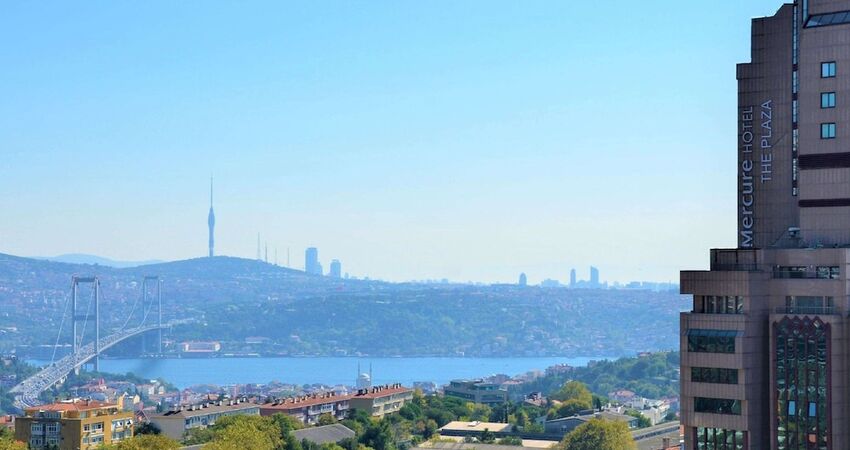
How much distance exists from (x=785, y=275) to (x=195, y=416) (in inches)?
3716

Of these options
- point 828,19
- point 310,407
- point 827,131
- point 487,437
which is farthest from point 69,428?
point 828,19

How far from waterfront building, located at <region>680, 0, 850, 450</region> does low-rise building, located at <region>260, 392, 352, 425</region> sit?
96255 mm

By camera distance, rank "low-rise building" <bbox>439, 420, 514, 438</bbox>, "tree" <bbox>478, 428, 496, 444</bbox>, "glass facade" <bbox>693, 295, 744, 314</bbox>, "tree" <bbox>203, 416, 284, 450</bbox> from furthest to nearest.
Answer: "low-rise building" <bbox>439, 420, 514, 438</bbox>, "tree" <bbox>478, 428, 496, 444</bbox>, "tree" <bbox>203, 416, 284, 450</bbox>, "glass facade" <bbox>693, 295, 744, 314</bbox>

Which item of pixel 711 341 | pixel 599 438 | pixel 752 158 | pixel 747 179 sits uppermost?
pixel 752 158

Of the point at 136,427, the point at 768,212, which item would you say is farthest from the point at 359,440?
the point at 768,212

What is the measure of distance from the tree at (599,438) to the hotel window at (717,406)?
5538 cm

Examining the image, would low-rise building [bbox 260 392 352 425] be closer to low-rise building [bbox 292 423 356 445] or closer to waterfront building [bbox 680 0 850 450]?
low-rise building [bbox 292 423 356 445]

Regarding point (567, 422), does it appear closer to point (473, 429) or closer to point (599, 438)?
point (473, 429)

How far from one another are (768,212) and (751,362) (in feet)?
15.5

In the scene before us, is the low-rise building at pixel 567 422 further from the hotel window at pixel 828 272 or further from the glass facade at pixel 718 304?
the hotel window at pixel 828 272

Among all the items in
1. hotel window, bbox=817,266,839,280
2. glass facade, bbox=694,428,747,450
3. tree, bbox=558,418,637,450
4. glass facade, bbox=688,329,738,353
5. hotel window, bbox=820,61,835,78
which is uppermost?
hotel window, bbox=820,61,835,78

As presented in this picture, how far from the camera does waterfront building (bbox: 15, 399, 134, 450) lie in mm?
102000

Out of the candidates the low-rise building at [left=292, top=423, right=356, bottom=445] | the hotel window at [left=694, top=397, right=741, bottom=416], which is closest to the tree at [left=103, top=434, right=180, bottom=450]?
the low-rise building at [left=292, top=423, right=356, bottom=445]

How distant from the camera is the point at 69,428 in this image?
102 meters
